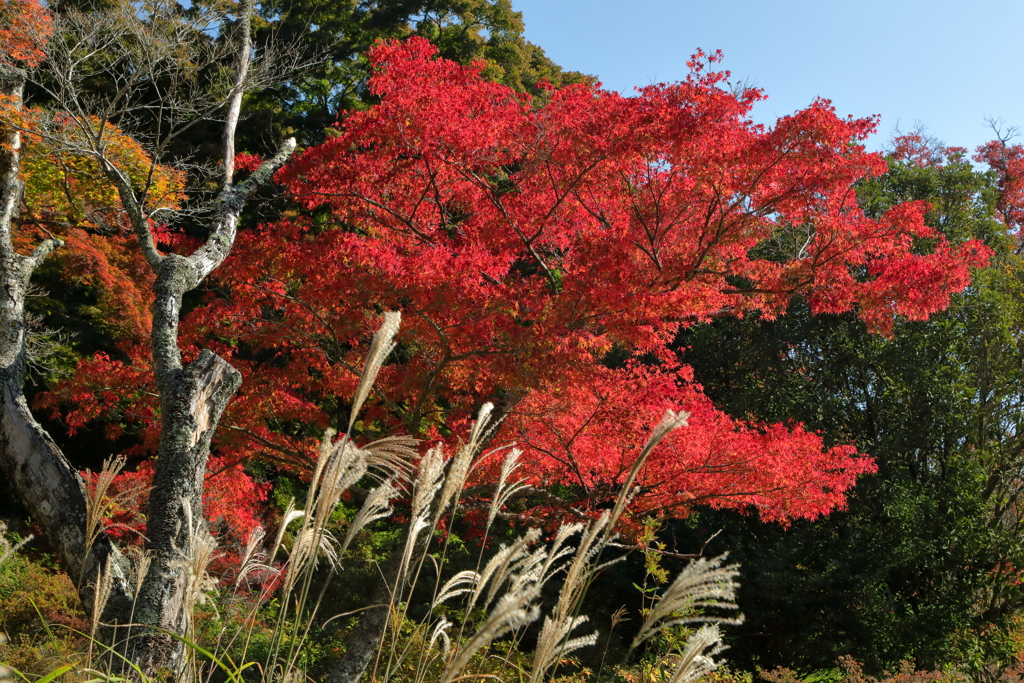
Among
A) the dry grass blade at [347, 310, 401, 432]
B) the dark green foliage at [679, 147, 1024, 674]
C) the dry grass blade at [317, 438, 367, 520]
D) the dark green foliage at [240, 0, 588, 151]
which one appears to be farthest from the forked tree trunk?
the dark green foliage at [240, 0, 588, 151]

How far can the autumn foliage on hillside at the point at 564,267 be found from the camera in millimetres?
5047

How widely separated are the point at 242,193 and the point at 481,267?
277cm

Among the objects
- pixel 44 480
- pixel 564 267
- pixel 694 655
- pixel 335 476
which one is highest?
pixel 564 267

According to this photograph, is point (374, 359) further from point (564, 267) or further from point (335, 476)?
point (564, 267)

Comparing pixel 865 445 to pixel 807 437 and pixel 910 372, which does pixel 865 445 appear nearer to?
pixel 910 372

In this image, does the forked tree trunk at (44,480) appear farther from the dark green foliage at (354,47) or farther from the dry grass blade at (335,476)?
the dark green foliage at (354,47)

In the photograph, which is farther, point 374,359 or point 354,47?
point 354,47

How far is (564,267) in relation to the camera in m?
6.14

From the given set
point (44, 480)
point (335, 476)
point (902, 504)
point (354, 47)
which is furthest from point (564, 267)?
point (354, 47)

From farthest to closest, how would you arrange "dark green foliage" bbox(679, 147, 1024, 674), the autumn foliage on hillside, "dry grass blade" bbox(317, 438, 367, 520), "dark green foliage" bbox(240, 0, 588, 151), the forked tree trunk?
"dark green foliage" bbox(240, 0, 588, 151) → "dark green foliage" bbox(679, 147, 1024, 674) → the autumn foliage on hillside → the forked tree trunk → "dry grass blade" bbox(317, 438, 367, 520)

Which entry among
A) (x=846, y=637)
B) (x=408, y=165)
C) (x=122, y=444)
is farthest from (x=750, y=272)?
(x=122, y=444)

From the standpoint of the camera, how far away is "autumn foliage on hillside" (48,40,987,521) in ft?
16.6

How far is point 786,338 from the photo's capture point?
9.44 meters

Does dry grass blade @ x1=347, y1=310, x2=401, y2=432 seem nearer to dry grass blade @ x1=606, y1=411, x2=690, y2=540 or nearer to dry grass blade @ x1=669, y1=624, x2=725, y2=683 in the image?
dry grass blade @ x1=606, y1=411, x2=690, y2=540
